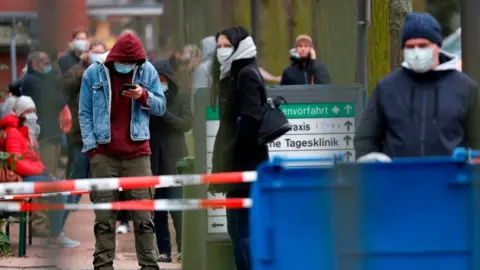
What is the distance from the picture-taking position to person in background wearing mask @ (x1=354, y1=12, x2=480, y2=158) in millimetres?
5062

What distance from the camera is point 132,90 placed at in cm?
701

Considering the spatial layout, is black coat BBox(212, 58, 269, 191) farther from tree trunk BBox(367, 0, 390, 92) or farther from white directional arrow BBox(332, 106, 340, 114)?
tree trunk BBox(367, 0, 390, 92)

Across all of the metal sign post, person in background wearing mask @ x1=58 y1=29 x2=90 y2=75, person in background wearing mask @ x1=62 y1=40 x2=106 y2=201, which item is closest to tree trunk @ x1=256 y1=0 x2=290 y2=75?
person in background wearing mask @ x1=62 y1=40 x2=106 y2=201

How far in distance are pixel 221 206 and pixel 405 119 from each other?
246 centimetres

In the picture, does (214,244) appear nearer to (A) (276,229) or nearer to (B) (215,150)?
(B) (215,150)

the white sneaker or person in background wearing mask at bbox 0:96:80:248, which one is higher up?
person in background wearing mask at bbox 0:96:80:248

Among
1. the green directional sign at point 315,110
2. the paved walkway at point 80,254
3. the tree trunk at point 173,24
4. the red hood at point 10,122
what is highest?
A: the tree trunk at point 173,24

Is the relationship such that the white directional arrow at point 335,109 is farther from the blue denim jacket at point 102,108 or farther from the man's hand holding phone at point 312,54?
the man's hand holding phone at point 312,54

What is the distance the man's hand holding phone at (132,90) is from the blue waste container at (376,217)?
289 centimetres

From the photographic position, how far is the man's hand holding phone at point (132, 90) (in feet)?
23.0

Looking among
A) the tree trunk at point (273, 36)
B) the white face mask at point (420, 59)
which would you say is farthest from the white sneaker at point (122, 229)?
the tree trunk at point (273, 36)

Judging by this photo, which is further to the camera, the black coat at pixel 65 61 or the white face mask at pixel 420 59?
the white face mask at pixel 420 59

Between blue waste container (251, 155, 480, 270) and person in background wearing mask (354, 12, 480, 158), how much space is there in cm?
91

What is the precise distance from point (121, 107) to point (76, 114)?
99.9 inches
